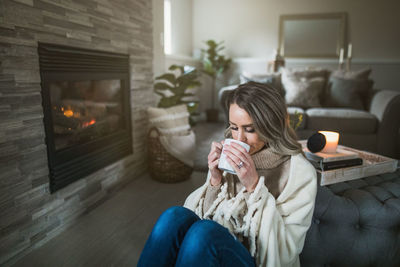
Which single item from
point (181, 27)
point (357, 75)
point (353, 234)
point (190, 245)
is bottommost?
point (353, 234)

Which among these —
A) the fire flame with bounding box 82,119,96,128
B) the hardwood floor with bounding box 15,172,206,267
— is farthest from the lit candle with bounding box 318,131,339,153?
the fire flame with bounding box 82,119,96,128

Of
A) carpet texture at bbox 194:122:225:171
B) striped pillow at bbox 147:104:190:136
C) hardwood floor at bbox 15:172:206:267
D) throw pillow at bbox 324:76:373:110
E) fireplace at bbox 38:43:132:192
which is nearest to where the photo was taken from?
hardwood floor at bbox 15:172:206:267

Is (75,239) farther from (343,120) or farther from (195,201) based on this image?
(343,120)

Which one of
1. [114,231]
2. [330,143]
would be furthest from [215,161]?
[114,231]

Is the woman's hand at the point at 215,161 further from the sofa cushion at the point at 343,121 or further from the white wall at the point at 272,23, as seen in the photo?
the white wall at the point at 272,23

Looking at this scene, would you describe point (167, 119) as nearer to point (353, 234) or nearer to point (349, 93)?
point (353, 234)

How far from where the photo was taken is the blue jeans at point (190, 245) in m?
0.74

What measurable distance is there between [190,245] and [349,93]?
281 cm

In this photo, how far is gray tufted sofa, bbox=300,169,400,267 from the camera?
1.02 meters

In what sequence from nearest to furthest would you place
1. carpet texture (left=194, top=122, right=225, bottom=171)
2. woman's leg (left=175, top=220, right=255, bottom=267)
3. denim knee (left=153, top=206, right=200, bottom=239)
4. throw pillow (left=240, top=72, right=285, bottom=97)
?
woman's leg (left=175, top=220, right=255, bottom=267)
denim knee (left=153, top=206, right=200, bottom=239)
carpet texture (left=194, top=122, right=225, bottom=171)
throw pillow (left=240, top=72, right=285, bottom=97)

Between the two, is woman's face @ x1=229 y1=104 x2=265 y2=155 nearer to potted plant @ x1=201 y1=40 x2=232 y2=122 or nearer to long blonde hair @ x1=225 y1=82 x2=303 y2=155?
long blonde hair @ x1=225 y1=82 x2=303 y2=155

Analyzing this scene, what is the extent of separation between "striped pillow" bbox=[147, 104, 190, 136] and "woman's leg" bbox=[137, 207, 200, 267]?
1318mm

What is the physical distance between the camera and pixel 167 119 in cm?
215

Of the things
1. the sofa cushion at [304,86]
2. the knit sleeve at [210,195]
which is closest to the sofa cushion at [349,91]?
the sofa cushion at [304,86]
